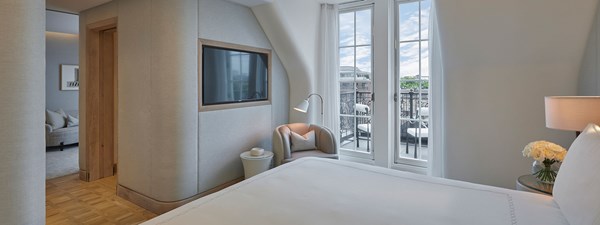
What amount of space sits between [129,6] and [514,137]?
13.0ft

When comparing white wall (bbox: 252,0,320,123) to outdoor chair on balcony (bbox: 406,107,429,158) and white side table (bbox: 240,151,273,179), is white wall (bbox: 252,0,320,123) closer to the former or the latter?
white side table (bbox: 240,151,273,179)

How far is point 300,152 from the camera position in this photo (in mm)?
3658

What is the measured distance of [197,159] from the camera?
10.0 ft

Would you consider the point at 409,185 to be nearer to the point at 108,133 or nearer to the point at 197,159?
the point at 197,159

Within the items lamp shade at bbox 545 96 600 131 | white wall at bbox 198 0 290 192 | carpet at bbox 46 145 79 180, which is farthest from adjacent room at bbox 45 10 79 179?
lamp shade at bbox 545 96 600 131

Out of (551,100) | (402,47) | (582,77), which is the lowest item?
(551,100)

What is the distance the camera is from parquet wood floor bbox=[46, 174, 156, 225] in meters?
2.75

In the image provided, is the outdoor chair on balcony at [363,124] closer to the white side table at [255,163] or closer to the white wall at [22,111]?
the white side table at [255,163]

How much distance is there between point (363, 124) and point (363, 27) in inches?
52.4

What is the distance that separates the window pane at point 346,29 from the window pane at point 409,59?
28.7 inches

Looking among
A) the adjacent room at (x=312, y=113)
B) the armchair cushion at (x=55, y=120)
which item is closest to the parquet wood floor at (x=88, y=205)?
the adjacent room at (x=312, y=113)

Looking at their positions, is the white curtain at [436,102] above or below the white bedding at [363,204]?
above

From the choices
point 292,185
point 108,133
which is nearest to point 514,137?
point 292,185

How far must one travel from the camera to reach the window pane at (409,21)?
3.70 metres
